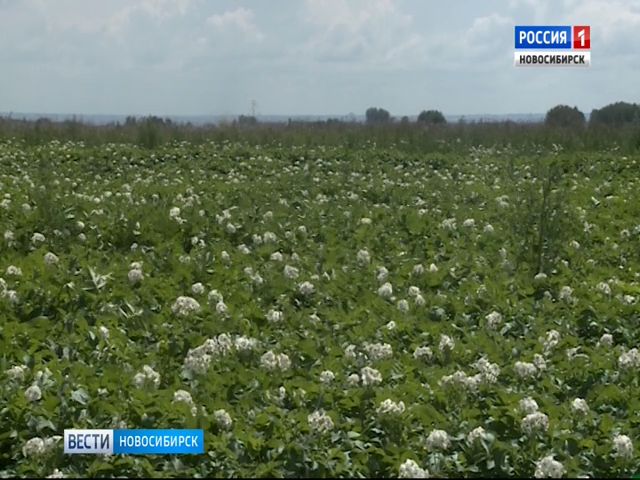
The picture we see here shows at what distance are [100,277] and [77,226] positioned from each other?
1.88m

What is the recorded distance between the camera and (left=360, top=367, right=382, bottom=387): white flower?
12.0ft

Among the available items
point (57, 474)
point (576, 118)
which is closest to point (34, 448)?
point (57, 474)

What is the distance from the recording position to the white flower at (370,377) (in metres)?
3.66

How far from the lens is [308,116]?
2831 cm

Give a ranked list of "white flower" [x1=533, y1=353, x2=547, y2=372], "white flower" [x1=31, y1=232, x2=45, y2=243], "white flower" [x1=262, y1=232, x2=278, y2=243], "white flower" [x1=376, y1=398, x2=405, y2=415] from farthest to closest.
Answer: "white flower" [x1=262, y1=232, x2=278, y2=243]
"white flower" [x1=31, y1=232, x2=45, y2=243]
"white flower" [x1=533, y1=353, x2=547, y2=372]
"white flower" [x1=376, y1=398, x2=405, y2=415]

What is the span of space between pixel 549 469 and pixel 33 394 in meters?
1.96

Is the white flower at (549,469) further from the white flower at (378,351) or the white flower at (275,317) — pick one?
the white flower at (275,317)

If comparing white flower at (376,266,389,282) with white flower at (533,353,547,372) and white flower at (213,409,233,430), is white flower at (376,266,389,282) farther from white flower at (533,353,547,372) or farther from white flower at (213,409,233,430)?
white flower at (213,409,233,430)

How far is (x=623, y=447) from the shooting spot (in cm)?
312

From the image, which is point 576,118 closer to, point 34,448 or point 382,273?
point 382,273

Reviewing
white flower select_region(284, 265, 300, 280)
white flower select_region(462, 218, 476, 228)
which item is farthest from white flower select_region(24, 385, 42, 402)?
white flower select_region(462, 218, 476, 228)

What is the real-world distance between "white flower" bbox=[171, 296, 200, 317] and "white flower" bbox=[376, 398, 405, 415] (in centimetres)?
159

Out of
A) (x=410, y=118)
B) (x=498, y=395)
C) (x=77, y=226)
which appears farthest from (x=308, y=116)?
(x=498, y=395)

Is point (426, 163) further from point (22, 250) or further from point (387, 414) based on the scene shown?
point (387, 414)
